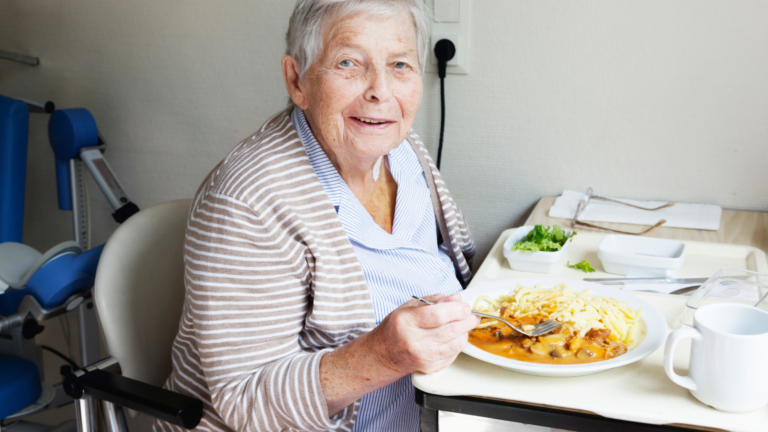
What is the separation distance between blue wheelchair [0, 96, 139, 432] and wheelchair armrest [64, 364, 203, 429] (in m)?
0.44

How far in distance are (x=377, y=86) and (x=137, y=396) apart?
64 cm

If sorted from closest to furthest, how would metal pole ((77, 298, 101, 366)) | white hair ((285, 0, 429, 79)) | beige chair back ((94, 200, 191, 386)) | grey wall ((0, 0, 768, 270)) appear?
white hair ((285, 0, 429, 79)), beige chair back ((94, 200, 191, 386)), grey wall ((0, 0, 768, 270)), metal pole ((77, 298, 101, 366))

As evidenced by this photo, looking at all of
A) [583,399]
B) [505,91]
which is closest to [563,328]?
[583,399]

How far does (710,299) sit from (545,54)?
86 centimetres

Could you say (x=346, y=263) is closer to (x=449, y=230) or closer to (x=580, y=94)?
(x=449, y=230)

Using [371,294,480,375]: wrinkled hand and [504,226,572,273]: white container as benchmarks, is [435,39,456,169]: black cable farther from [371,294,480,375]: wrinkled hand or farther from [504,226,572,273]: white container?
[371,294,480,375]: wrinkled hand

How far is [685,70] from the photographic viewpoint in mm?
1482

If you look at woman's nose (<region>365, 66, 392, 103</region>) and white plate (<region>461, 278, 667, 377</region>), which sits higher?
woman's nose (<region>365, 66, 392, 103</region>)

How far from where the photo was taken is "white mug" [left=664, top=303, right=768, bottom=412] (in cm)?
61

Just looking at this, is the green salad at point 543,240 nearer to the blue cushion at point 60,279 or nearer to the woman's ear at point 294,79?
the woman's ear at point 294,79

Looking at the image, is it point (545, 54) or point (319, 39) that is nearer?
point (319, 39)

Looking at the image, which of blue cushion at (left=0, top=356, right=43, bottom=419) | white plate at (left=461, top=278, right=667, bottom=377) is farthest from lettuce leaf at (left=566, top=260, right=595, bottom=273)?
blue cushion at (left=0, top=356, right=43, bottom=419)

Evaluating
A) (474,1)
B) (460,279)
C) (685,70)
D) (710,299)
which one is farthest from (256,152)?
(685,70)

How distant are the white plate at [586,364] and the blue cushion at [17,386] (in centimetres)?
120
